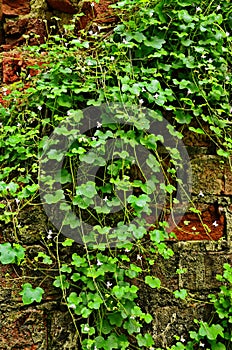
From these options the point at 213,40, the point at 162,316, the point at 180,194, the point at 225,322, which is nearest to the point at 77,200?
the point at 180,194

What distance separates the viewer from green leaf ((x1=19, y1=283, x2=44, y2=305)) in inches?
68.1

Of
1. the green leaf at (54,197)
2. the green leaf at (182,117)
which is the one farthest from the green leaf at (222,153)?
the green leaf at (54,197)

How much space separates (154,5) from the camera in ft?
6.92

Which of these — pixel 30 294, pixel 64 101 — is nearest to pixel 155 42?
pixel 64 101

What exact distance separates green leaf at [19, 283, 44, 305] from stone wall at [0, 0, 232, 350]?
8cm

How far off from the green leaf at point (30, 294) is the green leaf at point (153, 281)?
17.2 inches

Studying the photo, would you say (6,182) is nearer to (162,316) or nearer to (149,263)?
(149,263)

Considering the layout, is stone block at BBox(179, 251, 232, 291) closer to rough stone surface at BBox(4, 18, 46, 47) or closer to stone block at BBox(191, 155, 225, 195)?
stone block at BBox(191, 155, 225, 195)

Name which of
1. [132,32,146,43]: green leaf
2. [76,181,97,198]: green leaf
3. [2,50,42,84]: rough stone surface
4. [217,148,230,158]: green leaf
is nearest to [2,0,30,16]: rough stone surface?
[2,50,42,84]: rough stone surface

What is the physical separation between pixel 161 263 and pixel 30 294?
1.94 ft

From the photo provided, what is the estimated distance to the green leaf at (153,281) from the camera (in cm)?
184

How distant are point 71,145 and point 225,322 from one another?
103cm

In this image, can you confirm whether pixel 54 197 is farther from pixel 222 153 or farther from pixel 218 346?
pixel 218 346

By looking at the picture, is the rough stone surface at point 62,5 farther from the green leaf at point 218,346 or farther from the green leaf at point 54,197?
the green leaf at point 218,346
